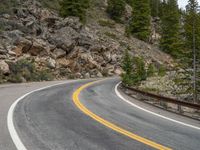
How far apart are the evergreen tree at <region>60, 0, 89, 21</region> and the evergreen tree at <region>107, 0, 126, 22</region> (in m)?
18.8

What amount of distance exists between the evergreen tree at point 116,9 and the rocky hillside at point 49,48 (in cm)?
1785

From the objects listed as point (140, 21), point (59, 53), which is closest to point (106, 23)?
point (140, 21)

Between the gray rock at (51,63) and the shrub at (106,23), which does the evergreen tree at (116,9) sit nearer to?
the shrub at (106,23)

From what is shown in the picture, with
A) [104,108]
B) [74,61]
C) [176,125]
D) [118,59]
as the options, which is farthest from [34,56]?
[176,125]

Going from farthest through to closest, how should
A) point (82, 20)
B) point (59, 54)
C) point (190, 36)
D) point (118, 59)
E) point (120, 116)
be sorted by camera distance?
point (82, 20), point (118, 59), point (59, 54), point (190, 36), point (120, 116)

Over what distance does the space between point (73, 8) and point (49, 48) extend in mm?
14621

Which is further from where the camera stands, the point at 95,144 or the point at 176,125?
the point at 176,125

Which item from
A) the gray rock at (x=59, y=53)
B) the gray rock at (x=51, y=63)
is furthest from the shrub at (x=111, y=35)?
the gray rock at (x=51, y=63)

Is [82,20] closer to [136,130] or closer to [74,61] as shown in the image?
[74,61]

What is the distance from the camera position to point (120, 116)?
442 inches

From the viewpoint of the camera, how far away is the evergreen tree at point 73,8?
159 ft

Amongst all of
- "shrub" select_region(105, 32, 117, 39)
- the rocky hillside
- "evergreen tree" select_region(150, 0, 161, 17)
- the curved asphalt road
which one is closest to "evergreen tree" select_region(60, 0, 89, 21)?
the rocky hillside

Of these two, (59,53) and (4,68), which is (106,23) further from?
(4,68)

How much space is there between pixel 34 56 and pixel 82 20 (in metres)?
17.9
